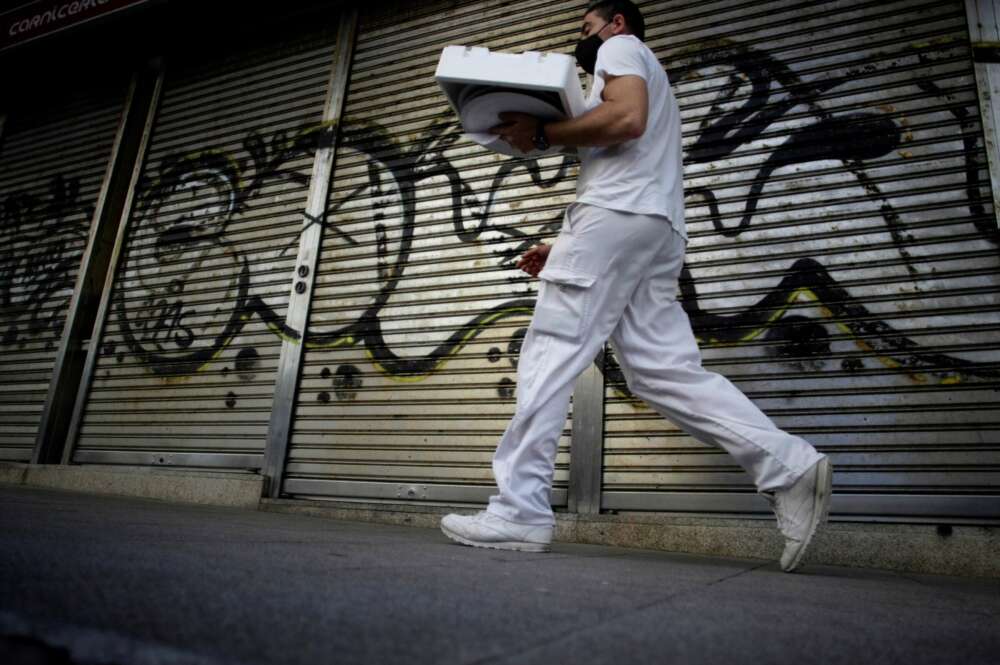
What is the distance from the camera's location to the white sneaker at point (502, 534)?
2.13 m

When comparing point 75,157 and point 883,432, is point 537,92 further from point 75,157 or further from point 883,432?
point 75,157

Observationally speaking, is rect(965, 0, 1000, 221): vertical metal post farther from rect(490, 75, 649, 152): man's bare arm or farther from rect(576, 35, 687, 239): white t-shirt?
rect(490, 75, 649, 152): man's bare arm

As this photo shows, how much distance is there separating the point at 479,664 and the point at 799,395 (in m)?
3.00

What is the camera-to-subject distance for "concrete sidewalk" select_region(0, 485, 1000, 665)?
71 centimetres

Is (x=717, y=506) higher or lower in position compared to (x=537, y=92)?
lower

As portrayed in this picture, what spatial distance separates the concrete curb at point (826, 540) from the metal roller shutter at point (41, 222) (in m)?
4.79

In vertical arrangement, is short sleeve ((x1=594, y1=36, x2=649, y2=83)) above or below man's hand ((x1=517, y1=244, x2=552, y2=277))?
above

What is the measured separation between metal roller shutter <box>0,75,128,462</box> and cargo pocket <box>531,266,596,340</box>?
16.8 ft

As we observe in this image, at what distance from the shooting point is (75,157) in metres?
6.28

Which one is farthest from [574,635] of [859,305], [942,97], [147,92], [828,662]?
[147,92]

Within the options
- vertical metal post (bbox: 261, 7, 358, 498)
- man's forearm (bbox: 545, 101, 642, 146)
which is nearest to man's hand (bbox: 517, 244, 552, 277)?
man's forearm (bbox: 545, 101, 642, 146)

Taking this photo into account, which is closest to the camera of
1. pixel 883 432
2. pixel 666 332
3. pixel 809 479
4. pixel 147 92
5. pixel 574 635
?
pixel 574 635

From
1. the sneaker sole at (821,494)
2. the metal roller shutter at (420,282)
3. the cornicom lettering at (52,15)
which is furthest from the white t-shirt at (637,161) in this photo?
the cornicom lettering at (52,15)

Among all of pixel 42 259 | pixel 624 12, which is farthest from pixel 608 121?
pixel 42 259
